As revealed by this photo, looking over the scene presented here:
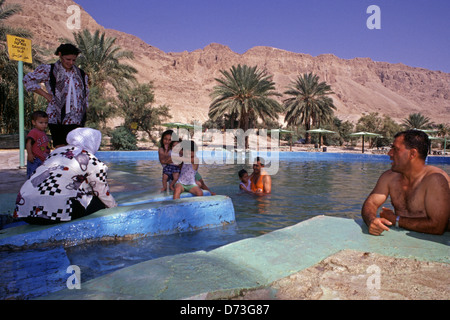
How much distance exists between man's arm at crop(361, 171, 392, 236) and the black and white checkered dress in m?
2.65

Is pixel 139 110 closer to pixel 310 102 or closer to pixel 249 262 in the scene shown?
pixel 310 102

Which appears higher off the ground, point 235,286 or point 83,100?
point 83,100

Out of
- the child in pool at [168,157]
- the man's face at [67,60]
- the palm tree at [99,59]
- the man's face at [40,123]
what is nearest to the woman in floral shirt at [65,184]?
the man's face at [67,60]

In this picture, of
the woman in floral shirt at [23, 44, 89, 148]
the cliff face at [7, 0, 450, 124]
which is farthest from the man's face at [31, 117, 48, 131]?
the cliff face at [7, 0, 450, 124]

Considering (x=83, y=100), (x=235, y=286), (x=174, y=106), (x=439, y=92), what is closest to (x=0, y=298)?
(x=235, y=286)

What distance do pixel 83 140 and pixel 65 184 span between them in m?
0.49

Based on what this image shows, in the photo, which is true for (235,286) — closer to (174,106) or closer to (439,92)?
(174,106)

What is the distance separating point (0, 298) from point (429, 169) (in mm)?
3459

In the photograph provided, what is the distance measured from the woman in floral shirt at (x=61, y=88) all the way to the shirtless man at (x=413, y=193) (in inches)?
148

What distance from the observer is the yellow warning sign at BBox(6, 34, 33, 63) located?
730cm

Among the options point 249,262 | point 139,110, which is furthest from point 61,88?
point 139,110

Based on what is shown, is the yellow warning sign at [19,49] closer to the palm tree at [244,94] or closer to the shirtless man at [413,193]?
the shirtless man at [413,193]

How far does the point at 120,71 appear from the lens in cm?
2342

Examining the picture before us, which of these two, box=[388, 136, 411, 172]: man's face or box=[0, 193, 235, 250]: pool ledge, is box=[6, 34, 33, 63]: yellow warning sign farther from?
box=[388, 136, 411, 172]: man's face
